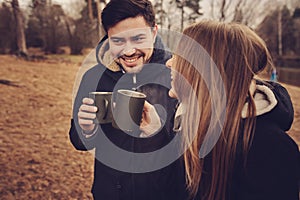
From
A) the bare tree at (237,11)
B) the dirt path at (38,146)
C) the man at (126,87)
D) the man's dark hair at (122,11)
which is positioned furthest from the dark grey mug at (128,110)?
the bare tree at (237,11)

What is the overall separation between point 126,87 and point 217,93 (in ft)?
2.32

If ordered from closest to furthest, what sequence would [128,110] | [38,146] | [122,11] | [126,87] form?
[128,110] → [122,11] → [126,87] → [38,146]

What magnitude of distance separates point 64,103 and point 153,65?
4.94 meters

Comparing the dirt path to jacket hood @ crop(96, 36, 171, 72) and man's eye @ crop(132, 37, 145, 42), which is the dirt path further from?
man's eye @ crop(132, 37, 145, 42)

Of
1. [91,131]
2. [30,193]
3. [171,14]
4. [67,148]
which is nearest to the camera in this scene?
[91,131]

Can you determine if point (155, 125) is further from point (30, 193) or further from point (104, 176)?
point (30, 193)

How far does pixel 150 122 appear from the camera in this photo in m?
1.25

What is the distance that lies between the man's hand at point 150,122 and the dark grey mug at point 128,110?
0.08 m

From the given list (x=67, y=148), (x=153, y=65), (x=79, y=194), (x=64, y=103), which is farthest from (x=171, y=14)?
(x=153, y=65)

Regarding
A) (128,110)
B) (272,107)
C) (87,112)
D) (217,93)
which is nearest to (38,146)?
(87,112)

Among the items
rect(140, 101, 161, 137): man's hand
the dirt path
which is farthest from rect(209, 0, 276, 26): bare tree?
rect(140, 101, 161, 137): man's hand

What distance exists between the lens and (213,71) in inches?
40.6

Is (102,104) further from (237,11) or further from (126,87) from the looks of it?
(237,11)

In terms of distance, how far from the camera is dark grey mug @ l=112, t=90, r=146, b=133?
3.59 feet
